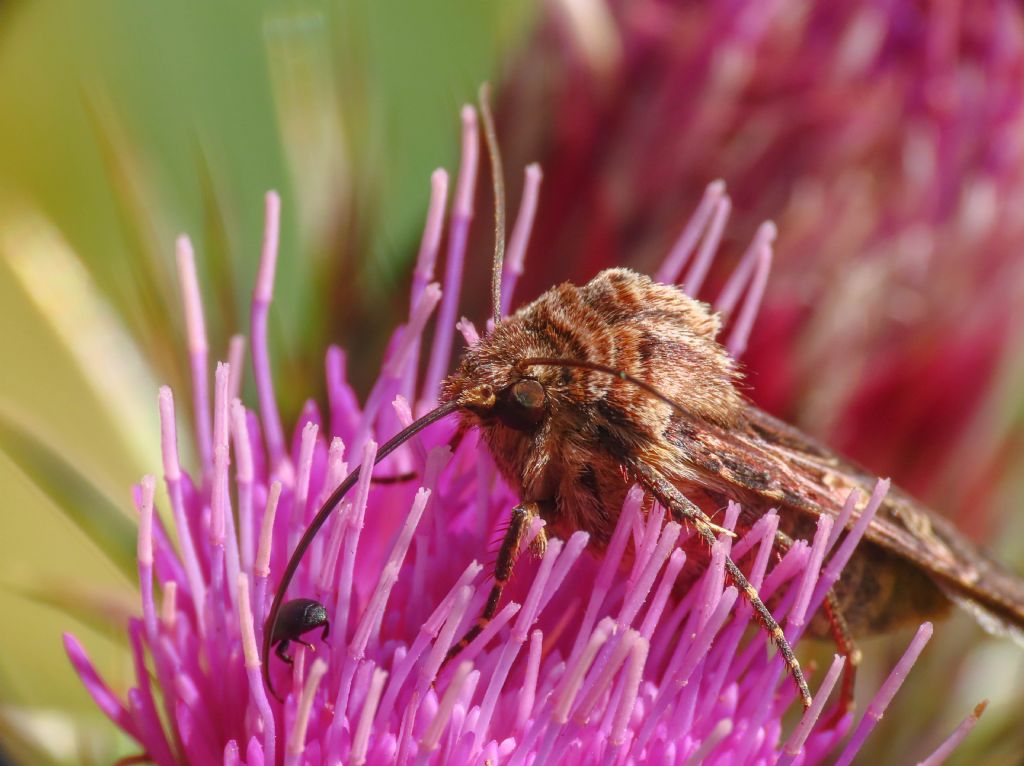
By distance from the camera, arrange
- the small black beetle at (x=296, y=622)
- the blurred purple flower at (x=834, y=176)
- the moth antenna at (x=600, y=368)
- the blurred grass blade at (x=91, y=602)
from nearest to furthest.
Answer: the moth antenna at (x=600, y=368) < the small black beetle at (x=296, y=622) < the blurred grass blade at (x=91, y=602) < the blurred purple flower at (x=834, y=176)

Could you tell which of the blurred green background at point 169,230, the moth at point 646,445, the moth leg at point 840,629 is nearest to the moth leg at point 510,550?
the moth at point 646,445

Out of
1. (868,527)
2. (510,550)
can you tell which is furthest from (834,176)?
(510,550)

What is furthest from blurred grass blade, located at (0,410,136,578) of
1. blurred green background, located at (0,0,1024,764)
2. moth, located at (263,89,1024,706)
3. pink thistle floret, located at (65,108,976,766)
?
moth, located at (263,89,1024,706)

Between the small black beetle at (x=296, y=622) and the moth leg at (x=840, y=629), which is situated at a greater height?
the small black beetle at (x=296, y=622)

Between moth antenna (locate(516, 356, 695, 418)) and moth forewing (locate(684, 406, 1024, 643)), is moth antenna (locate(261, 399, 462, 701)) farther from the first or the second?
moth forewing (locate(684, 406, 1024, 643))

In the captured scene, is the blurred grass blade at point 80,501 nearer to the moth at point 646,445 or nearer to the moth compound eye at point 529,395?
the moth at point 646,445

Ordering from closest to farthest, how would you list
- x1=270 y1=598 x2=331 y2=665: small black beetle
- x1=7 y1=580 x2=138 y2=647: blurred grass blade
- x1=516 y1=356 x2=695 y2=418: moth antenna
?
x1=516 y1=356 x2=695 y2=418: moth antenna, x1=270 y1=598 x2=331 y2=665: small black beetle, x1=7 y1=580 x2=138 y2=647: blurred grass blade
